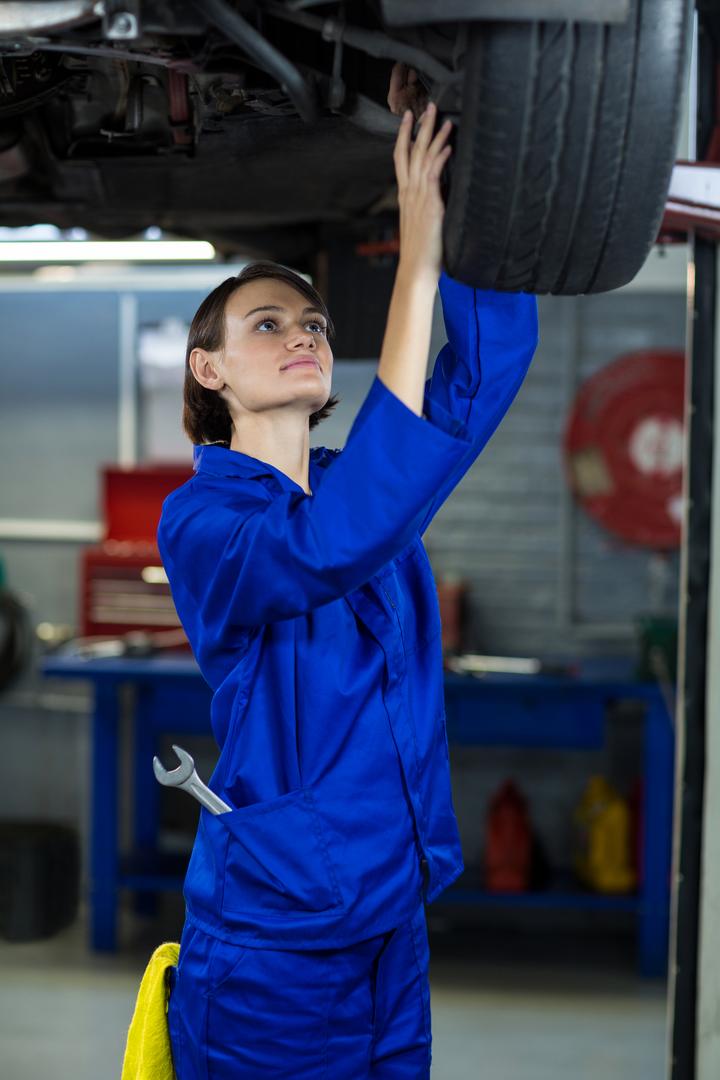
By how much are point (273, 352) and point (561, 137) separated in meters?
0.50

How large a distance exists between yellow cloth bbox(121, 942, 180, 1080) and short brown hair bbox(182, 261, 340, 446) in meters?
0.72

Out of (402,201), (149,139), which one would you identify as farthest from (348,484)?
(149,139)

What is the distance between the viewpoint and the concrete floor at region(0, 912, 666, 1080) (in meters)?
→ 3.50

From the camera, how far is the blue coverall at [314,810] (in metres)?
1.49

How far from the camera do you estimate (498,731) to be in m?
4.12

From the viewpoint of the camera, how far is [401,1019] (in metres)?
1.55

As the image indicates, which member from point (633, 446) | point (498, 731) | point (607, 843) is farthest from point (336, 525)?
point (633, 446)

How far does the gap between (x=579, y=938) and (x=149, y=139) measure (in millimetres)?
3410

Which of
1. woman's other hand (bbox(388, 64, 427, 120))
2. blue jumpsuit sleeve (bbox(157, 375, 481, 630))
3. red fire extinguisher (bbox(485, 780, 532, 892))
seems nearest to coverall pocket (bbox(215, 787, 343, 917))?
blue jumpsuit sleeve (bbox(157, 375, 481, 630))

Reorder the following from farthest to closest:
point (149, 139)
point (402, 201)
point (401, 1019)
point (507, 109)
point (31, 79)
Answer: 1. point (149, 139)
2. point (31, 79)
3. point (401, 1019)
4. point (402, 201)
5. point (507, 109)

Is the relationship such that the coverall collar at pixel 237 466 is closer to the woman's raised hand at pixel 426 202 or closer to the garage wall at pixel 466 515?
the woman's raised hand at pixel 426 202

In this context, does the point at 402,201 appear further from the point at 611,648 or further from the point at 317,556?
the point at 611,648

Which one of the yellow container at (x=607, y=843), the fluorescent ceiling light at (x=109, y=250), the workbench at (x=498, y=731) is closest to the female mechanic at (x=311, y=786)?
the fluorescent ceiling light at (x=109, y=250)

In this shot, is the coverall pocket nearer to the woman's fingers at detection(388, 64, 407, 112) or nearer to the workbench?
the woman's fingers at detection(388, 64, 407, 112)
